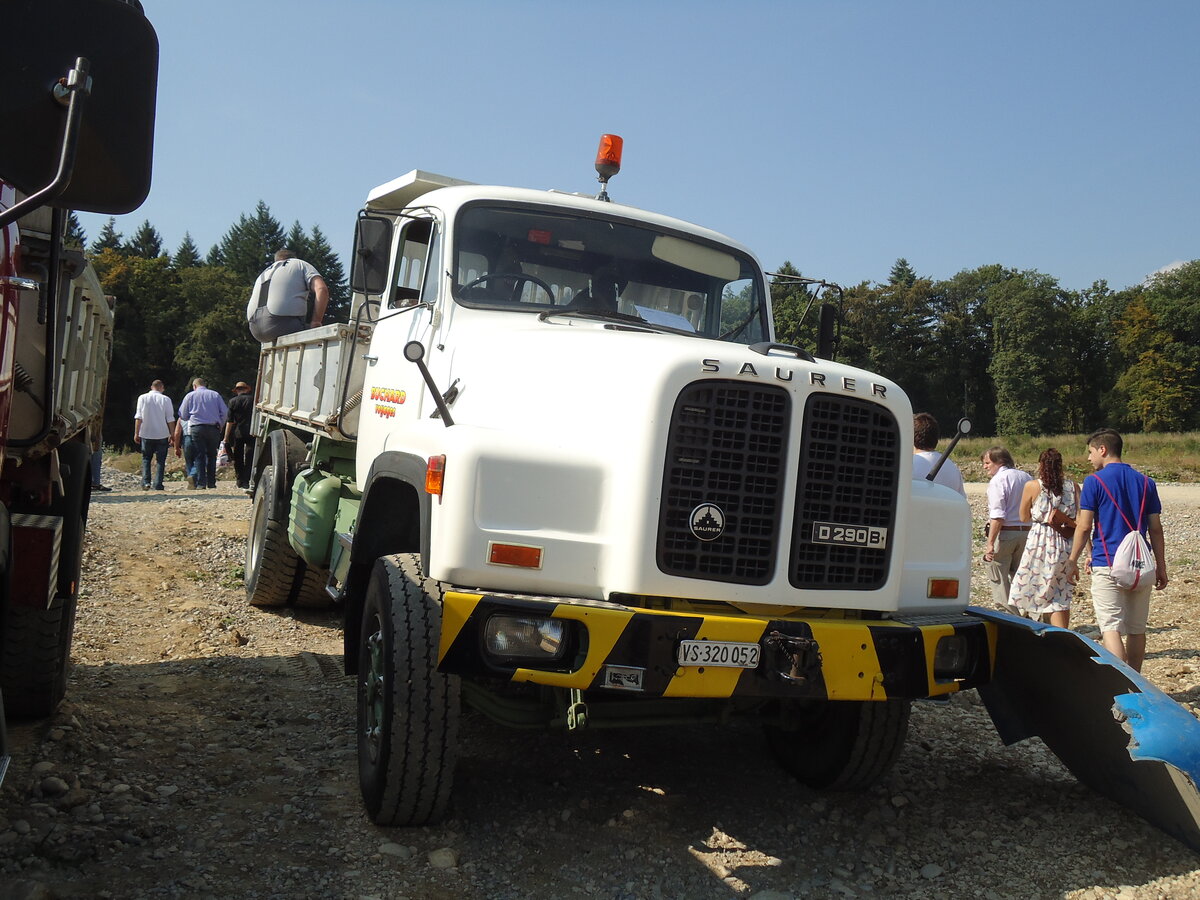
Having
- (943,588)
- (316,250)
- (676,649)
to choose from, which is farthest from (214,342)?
(676,649)

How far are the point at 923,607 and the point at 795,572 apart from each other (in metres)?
0.69

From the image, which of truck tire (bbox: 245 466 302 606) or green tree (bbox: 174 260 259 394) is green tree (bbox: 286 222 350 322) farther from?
truck tire (bbox: 245 466 302 606)

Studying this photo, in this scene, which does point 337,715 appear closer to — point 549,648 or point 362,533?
point 362,533

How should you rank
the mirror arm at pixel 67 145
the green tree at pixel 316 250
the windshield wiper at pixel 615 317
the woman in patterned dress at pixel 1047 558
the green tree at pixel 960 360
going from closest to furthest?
the mirror arm at pixel 67 145 < the windshield wiper at pixel 615 317 < the woman in patterned dress at pixel 1047 558 < the green tree at pixel 960 360 < the green tree at pixel 316 250

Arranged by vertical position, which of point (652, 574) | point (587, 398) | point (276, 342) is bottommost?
point (652, 574)

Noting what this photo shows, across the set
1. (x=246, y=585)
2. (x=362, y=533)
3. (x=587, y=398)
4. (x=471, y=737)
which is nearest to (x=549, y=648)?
(x=587, y=398)

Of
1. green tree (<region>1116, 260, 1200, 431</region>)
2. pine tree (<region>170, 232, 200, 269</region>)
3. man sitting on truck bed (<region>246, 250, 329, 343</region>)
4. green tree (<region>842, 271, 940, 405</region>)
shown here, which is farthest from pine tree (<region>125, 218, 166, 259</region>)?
man sitting on truck bed (<region>246, 250, 329, 343</region>)

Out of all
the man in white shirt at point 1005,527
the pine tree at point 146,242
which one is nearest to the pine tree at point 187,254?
the pine tree at point 146,242

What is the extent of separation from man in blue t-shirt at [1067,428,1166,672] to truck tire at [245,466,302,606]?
17.1 ft

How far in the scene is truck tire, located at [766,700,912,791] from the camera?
4254 millimetres

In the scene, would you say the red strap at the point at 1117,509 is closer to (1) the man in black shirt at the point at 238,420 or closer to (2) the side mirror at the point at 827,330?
(2) the side mirror at the point at 827,330

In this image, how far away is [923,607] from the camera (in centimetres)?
399

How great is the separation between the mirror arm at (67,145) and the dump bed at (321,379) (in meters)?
3.93

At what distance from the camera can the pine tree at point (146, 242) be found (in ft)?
343
